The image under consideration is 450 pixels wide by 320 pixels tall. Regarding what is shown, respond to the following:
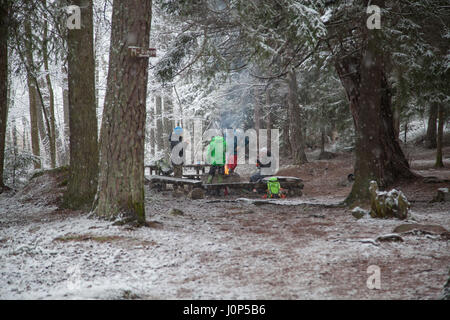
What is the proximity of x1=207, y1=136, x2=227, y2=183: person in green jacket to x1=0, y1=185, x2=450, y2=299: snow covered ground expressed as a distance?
5.14m

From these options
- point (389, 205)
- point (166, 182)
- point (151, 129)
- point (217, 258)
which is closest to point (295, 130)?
point (166, 182)

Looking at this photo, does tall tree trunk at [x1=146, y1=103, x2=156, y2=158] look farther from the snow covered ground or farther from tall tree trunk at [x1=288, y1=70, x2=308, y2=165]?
the snow covered ground

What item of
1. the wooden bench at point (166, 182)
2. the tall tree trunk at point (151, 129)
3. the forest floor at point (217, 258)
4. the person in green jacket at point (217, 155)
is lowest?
the forest floor at point (217, 258)

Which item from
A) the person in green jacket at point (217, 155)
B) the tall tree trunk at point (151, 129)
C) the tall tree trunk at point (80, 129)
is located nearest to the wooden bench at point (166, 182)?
the person in green jacket at point (217, 155)

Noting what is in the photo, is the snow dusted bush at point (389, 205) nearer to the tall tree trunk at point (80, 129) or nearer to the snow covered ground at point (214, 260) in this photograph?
the snow covered ground at point (214, 260)

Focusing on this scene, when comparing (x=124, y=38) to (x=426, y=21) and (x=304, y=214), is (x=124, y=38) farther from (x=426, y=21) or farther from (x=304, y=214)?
(x=426, y=21)

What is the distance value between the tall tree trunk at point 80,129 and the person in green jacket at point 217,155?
15.6 feet

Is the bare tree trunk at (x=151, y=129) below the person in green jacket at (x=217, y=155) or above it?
above

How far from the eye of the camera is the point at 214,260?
458 centimetres

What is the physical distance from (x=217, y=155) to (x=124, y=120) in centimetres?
644

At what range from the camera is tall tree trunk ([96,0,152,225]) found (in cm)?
580

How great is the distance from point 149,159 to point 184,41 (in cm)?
1832

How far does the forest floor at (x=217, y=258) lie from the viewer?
349 centimetres

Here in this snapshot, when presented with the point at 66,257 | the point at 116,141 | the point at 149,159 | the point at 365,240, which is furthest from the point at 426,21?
the point at 149,159
